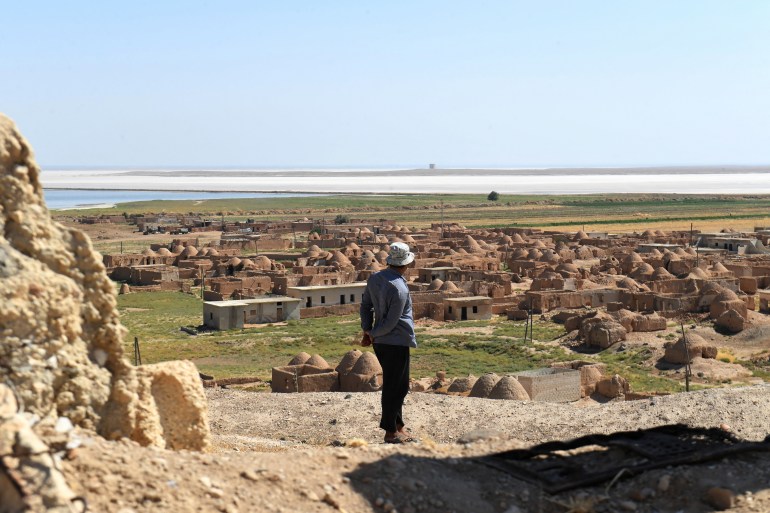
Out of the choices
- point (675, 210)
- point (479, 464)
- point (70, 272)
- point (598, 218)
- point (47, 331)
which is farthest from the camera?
point (675, 210)

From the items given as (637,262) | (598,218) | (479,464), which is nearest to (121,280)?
(637,262)

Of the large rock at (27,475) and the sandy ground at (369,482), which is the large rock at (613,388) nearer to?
the sandy ground at (369,482)

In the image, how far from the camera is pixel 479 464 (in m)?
6.01

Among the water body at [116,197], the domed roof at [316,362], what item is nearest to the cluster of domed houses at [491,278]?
the domed roof at [316,362]

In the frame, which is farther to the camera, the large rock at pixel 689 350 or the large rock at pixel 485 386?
the large rock at pixel 689 350

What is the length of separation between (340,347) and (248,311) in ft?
21.2

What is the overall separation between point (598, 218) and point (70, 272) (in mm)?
84779

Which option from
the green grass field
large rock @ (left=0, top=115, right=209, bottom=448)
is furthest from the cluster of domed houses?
large rock @ (left=0, top=115, right=209, bottom=448)

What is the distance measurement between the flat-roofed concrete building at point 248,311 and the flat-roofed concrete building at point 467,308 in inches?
199

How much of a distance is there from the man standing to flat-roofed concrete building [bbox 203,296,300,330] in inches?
962

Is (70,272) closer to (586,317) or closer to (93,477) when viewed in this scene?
(93,477)

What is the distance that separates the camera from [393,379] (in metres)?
7.32

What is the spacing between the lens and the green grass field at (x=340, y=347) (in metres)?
23.2

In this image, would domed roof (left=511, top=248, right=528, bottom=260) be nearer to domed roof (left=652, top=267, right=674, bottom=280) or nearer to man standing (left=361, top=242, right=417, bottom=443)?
domed roof (left=652, top=267, right=674, bottom=280)
